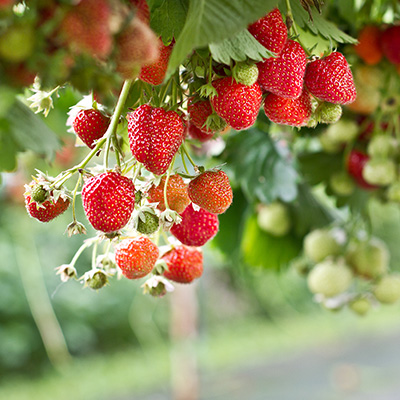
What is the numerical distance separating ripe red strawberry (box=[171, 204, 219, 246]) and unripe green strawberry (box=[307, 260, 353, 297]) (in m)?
Result: 0.39

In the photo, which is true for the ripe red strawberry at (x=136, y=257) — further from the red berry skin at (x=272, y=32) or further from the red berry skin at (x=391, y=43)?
the red berry skin at (x=391, y=43)

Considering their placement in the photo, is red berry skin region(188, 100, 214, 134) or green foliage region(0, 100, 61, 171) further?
red berry skin region(188, 100, 214, 134)

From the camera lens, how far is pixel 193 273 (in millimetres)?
353

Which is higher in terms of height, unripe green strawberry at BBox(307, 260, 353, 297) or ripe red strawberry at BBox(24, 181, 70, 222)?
ripe red strawberry at BBox(24, 181, 70, 222)

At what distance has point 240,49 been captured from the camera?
0.85 ft

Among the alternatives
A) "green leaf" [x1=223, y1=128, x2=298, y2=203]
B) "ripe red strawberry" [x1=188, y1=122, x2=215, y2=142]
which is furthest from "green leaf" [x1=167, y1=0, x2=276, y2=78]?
"green leaf" [x1=223, y1=128, x2=298, y2=203]

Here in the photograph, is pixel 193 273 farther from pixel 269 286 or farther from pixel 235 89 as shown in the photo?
pixel 269 286

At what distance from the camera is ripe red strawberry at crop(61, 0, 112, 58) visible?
6.7 inches

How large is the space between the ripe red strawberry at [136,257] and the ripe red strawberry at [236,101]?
0.08 metres

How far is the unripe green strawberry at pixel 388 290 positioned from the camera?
2.30 ft

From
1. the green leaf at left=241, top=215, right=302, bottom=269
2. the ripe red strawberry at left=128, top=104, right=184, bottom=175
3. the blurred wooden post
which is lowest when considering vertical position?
the blurred wooden post

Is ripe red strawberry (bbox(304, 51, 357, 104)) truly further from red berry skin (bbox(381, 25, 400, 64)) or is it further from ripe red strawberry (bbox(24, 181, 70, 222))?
red berry skin (bbox(381, 25, 400, 64))

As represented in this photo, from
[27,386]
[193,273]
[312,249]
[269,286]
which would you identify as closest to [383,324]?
[269,286]

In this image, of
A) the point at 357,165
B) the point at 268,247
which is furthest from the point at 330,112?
the point at 268,247
